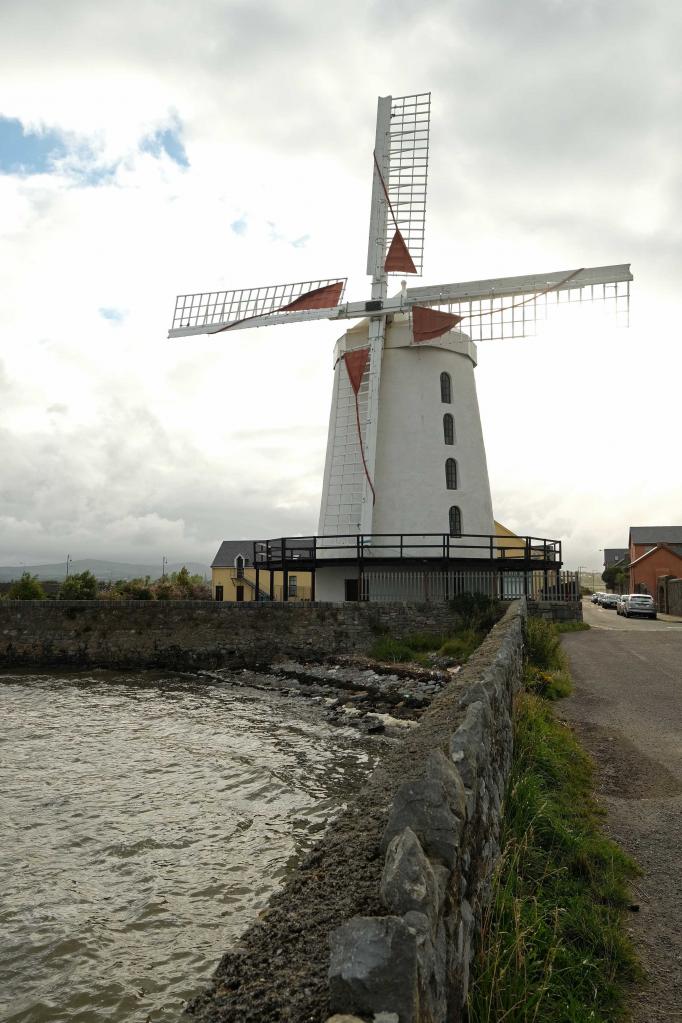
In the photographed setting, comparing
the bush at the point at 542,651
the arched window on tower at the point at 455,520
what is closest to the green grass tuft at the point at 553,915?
the bush at the point at 542,651

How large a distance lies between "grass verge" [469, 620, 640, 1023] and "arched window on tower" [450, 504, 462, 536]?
18.5 meters

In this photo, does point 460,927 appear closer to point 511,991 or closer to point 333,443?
point 511,991

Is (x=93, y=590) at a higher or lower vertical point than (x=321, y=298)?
lower

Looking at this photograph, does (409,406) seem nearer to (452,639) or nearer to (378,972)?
(452,639)

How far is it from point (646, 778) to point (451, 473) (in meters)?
19.0

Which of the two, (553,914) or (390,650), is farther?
(390,650)

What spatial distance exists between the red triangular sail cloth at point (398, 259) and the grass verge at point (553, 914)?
23.5 m

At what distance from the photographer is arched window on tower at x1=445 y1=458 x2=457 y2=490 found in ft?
85.8

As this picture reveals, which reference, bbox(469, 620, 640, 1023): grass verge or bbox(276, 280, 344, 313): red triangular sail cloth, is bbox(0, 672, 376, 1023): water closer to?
bbox(469, 620, 640, 1023): grass verge

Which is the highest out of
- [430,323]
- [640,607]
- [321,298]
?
[321,298]

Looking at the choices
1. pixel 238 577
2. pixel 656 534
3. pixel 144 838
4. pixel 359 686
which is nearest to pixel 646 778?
pixel 144 838

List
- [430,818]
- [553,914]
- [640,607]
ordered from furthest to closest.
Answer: [640,607] < [553,914] < [430,818]

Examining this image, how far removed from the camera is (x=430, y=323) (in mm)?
26250

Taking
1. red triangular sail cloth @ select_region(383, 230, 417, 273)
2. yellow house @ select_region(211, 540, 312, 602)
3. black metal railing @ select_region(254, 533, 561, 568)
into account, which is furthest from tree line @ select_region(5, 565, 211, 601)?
red triangular sail cloth @ select_region(383, 230, 417, 273)
